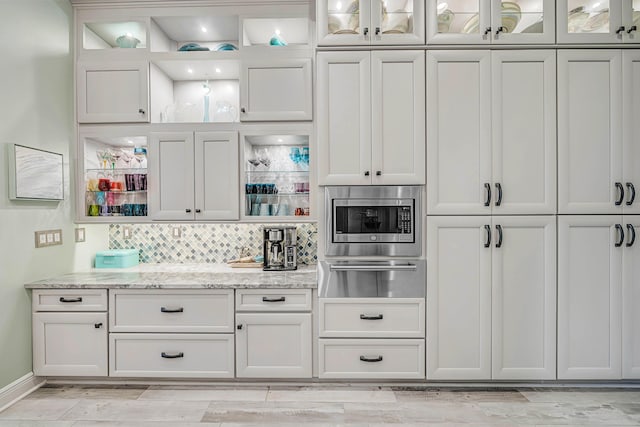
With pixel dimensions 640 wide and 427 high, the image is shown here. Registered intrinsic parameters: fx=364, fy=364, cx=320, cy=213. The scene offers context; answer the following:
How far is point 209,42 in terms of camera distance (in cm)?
309

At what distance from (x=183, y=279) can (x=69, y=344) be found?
0.86m

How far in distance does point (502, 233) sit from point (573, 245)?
0.49 metres

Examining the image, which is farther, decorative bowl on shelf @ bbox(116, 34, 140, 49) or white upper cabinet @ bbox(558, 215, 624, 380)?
decorative bowl on shelf @ bbox(116, 34, 140, 49)

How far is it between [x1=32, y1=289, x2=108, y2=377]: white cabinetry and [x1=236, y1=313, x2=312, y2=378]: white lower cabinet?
0.95 meters

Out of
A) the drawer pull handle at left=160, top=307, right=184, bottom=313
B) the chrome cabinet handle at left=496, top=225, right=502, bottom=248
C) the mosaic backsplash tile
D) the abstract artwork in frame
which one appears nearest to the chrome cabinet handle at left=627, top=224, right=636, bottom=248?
the chrome cabinet handle at left=496, top=225, right=502, bottom=248

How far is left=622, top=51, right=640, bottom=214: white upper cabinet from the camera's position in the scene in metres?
2.40

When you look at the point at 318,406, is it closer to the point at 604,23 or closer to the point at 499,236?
the point at 499,236

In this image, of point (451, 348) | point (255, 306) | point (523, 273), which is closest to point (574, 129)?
point (523, 273)

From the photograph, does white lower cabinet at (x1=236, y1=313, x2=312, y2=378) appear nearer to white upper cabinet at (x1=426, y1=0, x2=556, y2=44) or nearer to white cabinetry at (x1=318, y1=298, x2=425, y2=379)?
white cabinetry at (x1=318, y1=298, x2=425, y2=379)

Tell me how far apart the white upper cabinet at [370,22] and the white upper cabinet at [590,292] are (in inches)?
64.5

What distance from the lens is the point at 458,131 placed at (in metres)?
2.43

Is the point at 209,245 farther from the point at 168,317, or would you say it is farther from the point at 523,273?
the point at 523,273

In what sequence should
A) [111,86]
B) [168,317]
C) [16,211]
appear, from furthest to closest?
[111,86], [168,317], [16,211]

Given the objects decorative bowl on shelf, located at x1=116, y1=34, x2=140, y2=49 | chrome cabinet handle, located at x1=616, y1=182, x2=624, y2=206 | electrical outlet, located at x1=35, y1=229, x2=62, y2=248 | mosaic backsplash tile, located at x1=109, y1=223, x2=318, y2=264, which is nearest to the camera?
chrome cabinet handle, located at x1=616, y1=182, x2=624, y2=206
